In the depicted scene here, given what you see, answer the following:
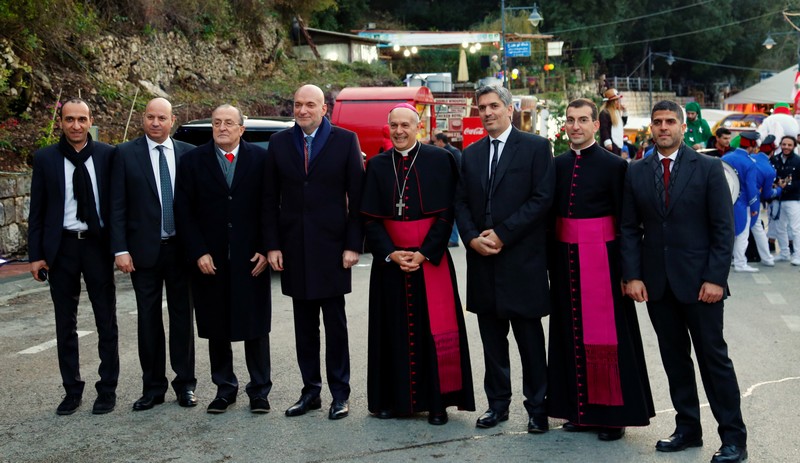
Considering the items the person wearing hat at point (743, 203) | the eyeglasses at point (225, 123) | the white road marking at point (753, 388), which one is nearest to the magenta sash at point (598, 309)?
the white road marking at point (753, 388)

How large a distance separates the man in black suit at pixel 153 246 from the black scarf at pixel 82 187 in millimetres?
140

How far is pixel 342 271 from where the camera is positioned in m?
6.23

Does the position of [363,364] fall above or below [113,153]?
below

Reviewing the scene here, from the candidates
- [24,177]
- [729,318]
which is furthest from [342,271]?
[24,177]

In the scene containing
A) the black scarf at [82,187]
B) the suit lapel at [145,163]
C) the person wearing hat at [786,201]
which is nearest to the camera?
the black scarf at [82,187]

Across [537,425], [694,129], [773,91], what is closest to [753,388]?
[537,425]

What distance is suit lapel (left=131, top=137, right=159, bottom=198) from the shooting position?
6.36 meters

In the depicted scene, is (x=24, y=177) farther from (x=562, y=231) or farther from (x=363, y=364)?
(x=562, y=231)

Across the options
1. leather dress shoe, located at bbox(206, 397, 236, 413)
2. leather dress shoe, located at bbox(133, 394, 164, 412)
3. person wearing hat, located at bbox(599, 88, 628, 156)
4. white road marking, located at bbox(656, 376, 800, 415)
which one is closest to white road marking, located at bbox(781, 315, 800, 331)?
white road marking, located at bbox(656, 376, 800, 415)

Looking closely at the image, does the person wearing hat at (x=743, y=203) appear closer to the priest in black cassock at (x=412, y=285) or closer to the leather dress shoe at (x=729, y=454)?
the priest in black cassock at (x=412, y=285)

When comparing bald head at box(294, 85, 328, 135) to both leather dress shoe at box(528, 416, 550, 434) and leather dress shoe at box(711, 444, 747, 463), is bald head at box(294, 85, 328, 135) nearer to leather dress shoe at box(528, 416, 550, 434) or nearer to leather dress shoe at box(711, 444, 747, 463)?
leather dress shoe at box(528, 416, 550, 434)

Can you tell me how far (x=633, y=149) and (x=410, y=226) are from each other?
14.2 meters

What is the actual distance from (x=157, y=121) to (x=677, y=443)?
3813mm

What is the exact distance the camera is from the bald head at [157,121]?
251 inches
